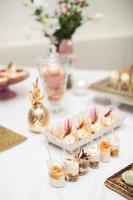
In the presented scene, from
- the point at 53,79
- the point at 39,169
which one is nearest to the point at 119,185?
the point at 39,169

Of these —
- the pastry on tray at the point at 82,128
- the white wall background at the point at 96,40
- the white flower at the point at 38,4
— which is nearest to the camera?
the pastry on tray at the point at 82,128

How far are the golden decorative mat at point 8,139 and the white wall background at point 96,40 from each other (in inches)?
54.2

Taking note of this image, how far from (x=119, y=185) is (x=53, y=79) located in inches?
25.5

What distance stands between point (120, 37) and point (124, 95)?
150 centimetres

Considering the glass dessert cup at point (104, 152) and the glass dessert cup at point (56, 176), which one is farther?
the glass dessert cup at point (104, 152)

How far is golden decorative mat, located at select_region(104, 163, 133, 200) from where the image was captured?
899 mm

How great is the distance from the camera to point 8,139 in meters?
1.26

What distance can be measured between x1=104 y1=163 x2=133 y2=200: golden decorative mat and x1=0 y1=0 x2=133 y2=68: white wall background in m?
1.81

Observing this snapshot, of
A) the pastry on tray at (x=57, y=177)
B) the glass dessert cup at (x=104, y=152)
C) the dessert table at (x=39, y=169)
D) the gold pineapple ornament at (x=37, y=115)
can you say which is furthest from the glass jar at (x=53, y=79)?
the pastry on tray at (x=57, y=177)

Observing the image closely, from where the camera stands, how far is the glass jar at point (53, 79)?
147 cm

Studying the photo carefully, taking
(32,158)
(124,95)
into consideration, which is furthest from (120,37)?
(32,158)

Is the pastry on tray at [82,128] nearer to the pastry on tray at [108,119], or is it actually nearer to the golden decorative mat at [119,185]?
the pastry on tray at [108,119]

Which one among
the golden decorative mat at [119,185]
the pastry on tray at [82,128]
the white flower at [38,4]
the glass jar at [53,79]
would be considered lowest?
the golden decorative mat at [119,185]

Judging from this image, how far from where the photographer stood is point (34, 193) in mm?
948
